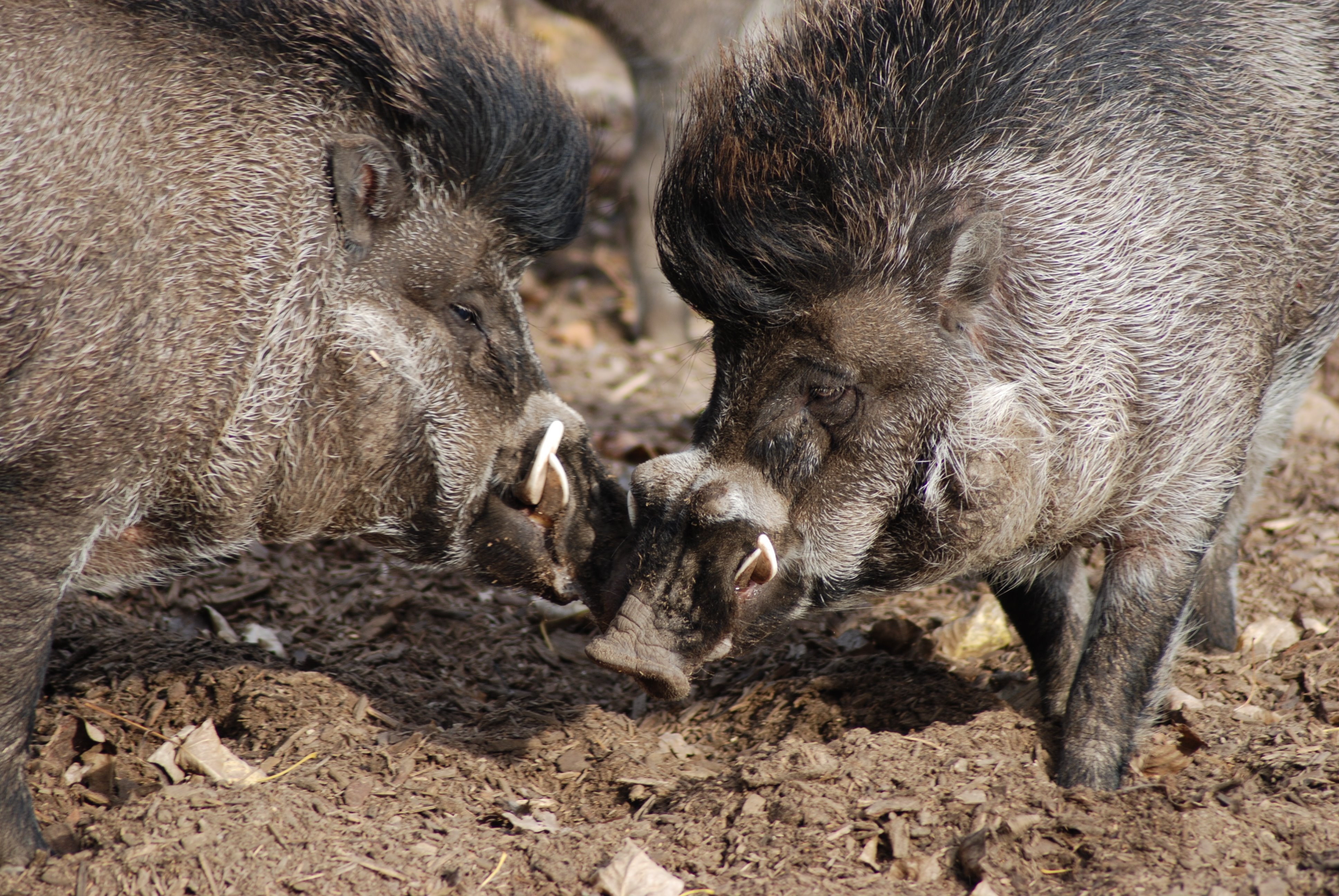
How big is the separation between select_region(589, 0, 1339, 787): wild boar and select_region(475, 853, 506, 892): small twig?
21.7 inches

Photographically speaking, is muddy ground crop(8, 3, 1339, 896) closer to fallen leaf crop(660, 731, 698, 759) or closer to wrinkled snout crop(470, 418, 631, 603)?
fallen leaf crop(660, 731, 698, 759)

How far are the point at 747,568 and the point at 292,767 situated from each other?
1367mm

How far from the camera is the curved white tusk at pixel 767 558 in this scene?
3354mm

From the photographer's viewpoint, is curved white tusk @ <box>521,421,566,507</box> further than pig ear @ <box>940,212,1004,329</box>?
Yes

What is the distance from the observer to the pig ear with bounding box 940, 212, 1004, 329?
3.40 m

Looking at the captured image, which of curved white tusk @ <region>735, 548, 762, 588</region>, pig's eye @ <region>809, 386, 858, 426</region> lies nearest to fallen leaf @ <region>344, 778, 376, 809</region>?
curved white tusk @ <region>735, 548, 762, 588</region>

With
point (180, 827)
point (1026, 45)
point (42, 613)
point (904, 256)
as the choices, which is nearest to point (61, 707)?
point (42, 613)

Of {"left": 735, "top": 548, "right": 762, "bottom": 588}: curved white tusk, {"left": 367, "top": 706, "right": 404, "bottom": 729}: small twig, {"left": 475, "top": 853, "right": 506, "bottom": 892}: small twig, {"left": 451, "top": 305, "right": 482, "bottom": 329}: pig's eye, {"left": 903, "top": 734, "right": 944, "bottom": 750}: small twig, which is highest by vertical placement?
{"left": 451, "top": 305, "right": 482, "bottom": 329}: pig's eye

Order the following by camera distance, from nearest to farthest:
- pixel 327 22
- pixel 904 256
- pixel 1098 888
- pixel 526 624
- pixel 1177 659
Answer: pixel 1098 888 < pixel 904 256 < pixel 327 22 < pixel 1177 659 < pixel 526 624

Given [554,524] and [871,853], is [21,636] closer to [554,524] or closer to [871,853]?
[554,524]

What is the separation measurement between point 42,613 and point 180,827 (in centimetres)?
69

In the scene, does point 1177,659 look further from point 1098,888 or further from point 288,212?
point 288,212

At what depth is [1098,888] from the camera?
2.86 metres

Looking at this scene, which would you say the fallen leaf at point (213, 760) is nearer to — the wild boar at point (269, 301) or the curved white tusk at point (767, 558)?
the wild boar at point (269, 301)
